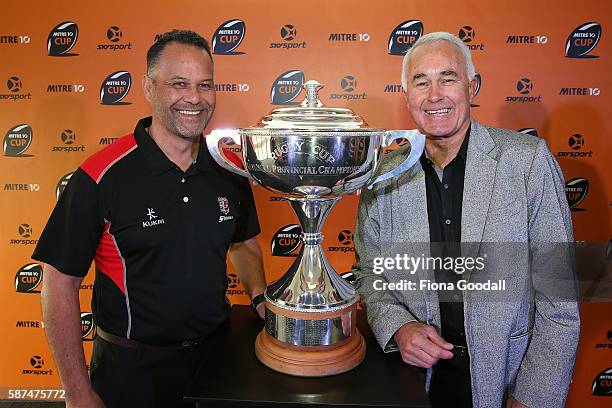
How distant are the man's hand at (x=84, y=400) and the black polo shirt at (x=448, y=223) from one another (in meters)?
0.99

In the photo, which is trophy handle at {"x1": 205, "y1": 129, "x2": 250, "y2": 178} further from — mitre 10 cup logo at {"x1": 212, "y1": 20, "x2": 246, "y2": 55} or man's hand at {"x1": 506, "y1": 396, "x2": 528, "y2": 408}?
mitre 10 cup logo at {"x1": 212, "y1": 20, "x2": 246, "y2": 55}

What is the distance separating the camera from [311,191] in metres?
0.93

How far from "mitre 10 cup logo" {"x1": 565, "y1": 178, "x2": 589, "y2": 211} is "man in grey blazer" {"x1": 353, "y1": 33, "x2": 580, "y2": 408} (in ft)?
4.79

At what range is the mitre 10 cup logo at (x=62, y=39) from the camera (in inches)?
97.3

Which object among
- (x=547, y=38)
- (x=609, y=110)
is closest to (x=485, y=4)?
(x=547, y=38)

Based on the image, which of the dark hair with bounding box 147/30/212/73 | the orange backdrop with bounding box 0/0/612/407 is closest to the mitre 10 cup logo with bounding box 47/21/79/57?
the orange backdrop with bounding box 0/0/612/407

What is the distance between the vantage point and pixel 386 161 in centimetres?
145

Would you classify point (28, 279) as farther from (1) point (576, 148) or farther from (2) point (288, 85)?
(1) point (576, 148)

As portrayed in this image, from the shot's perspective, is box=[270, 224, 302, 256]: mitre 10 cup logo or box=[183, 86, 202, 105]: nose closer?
box=[183, 86, 202, 105]: nose

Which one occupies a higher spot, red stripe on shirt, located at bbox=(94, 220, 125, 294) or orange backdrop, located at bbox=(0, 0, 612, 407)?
orange backdrop, located at bbox=(0, 0, 612, 407)

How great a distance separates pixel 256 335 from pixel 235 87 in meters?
1.69

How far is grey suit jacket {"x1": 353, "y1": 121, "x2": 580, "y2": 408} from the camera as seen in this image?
117 centimetres

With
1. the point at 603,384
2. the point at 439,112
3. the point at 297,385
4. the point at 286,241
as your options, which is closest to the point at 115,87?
the point at 286,241

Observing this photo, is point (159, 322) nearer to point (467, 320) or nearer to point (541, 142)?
point (467, 320)
